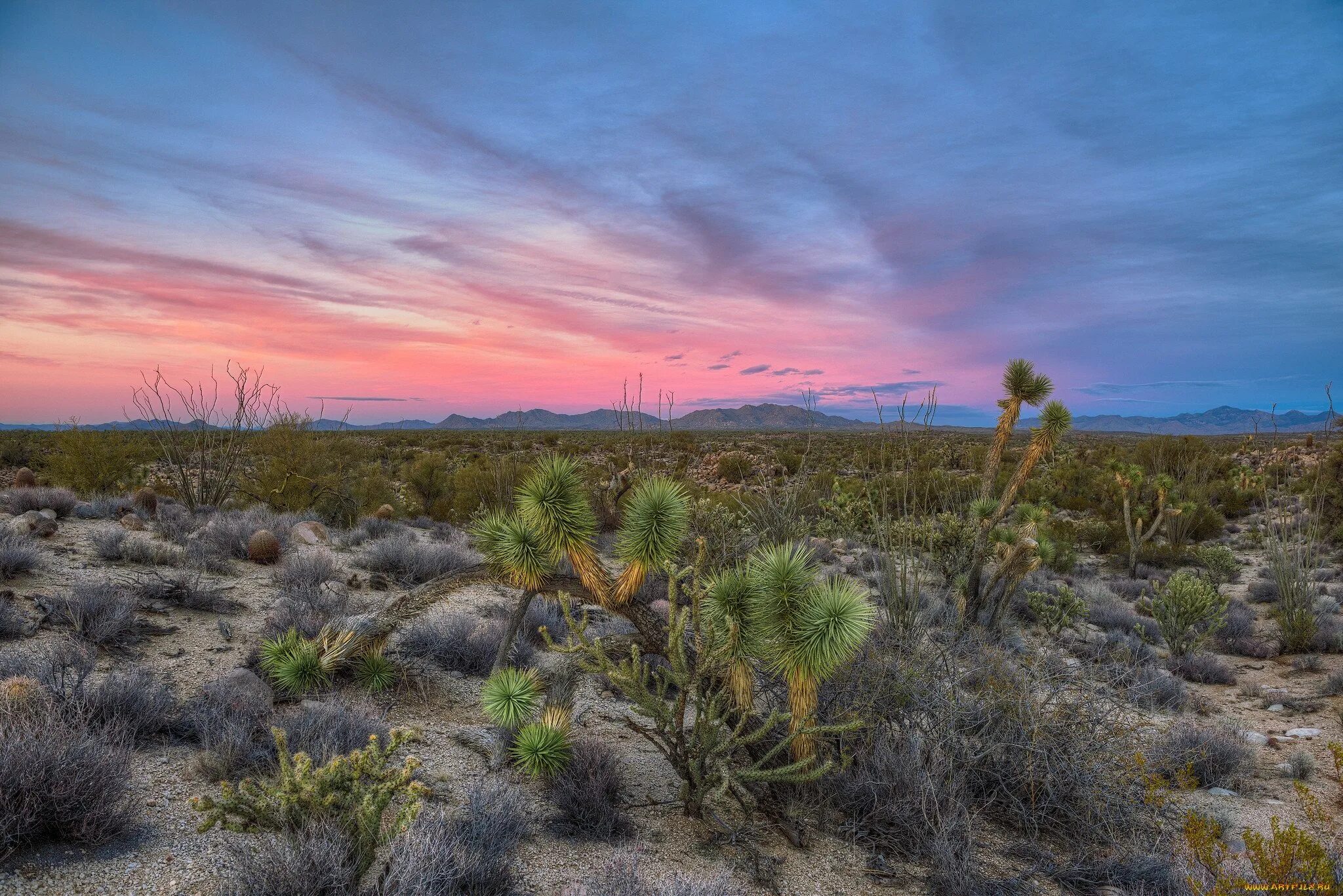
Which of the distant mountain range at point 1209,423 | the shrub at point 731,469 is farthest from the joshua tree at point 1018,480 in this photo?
the shrub at point 731,469

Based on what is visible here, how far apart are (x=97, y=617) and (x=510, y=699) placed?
433 centimetres

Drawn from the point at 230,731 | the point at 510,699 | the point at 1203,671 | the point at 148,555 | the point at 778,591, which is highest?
the point at 778,591

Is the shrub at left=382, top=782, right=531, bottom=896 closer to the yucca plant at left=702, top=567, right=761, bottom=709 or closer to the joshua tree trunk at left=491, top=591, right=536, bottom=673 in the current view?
the joshua tree trunk at left=491, top=591, right=536, bottom=673

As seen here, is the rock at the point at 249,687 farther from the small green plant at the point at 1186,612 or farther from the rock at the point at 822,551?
the small green plant at the point at 1186,612

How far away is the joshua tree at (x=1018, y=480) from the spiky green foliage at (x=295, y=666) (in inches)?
327

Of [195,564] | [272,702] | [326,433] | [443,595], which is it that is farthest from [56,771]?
[326,433]

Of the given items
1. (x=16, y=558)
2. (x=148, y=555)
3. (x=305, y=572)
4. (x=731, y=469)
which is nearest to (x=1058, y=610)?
(x=305, y=572)

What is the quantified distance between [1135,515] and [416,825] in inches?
863

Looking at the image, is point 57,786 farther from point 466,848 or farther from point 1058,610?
point 1058,610

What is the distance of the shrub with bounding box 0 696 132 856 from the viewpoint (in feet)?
10.7

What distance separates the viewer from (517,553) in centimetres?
500

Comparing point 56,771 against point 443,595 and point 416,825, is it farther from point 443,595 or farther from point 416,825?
point 443,595

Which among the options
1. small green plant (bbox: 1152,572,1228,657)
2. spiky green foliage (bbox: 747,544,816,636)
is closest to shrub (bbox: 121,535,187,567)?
spiky green foliage (bbox: 747,544,816,636)

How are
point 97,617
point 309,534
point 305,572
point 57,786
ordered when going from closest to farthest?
point 57,786, point 97,617, point 305,572, point 309,534
